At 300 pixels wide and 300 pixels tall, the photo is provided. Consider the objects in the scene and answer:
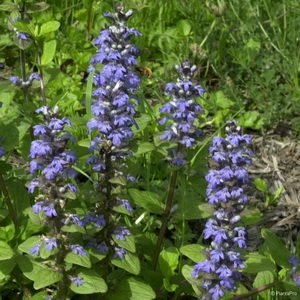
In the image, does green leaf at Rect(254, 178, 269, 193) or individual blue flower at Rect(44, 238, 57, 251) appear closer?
individual blue flower at Rect(44, 238, 57, 251)

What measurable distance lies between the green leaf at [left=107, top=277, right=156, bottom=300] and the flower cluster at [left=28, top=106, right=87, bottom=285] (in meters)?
0.37

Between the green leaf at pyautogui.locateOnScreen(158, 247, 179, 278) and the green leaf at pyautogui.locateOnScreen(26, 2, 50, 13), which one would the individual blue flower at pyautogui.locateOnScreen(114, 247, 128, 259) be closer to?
the green leaf at pyautogui.locateOnScreen(158, 247, 179, 278)

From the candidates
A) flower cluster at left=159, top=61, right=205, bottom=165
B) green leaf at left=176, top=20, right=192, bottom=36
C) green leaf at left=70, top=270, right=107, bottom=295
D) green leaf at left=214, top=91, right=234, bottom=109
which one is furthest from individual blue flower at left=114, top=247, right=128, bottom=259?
green leaf at left=176, top=20, right=192, bottom=36

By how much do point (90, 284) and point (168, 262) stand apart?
61cm

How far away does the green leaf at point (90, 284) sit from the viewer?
2736 millimetres

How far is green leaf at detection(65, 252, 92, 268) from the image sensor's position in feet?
8.77

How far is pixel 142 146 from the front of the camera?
2889 millimetres

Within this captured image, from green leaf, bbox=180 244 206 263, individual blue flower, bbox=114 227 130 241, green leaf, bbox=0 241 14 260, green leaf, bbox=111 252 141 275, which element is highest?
individual blue flower, bbox=114 227 130 241

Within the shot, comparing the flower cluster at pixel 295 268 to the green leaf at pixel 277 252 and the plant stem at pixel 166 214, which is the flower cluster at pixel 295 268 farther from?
the plant stem at pixel 166 214

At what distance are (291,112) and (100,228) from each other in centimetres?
279

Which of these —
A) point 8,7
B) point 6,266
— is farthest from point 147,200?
point 8,7

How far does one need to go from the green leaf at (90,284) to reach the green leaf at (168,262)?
513mm

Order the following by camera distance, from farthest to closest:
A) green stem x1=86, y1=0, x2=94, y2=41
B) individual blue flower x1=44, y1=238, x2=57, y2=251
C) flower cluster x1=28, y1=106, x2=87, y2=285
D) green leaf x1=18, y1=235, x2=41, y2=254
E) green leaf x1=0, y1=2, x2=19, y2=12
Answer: green stem x1=86, y1=0, x2=94, y2=41 → green leaf x1=0, y1=2, x2=19, y2=12 → green leaf x1=18, y1=235, x2=41, y2=254 → individual blue flower x1=44, y1=238, x2=57, y2=251 → flower cluster x1=28, y1=106, x2=87, y2=285

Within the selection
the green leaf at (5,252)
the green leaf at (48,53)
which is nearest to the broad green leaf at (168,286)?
the green leaf at (5,252)
